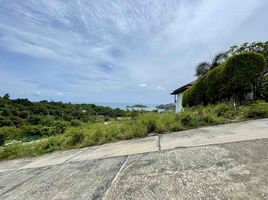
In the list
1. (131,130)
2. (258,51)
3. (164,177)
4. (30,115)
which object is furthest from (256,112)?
(30,115)

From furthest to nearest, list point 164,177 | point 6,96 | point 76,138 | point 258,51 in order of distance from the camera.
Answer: point 6,96 < point 258,51 < point 76,138 < point 164,177

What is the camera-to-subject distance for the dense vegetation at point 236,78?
986 cm

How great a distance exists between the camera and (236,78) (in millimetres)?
10078

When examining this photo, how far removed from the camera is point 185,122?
7570 millimetres

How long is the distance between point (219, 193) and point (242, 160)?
3.60 feet

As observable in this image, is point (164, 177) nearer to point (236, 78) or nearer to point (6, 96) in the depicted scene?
point (236, 78)

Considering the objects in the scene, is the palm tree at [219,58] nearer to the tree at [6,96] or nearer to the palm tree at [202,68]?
the palm tree at [202,68]

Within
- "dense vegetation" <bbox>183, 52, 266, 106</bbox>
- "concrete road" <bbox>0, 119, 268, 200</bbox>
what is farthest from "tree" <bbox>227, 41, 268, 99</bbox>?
"concrete road" <bbox>0, 119, 268, 200</bbox>

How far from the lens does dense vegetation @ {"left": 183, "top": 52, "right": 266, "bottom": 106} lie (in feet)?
32.3

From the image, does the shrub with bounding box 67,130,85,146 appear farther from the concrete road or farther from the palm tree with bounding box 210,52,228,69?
the palm tree with bounding box 210,52,228,69

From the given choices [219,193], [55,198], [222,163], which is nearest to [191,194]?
[219,193]

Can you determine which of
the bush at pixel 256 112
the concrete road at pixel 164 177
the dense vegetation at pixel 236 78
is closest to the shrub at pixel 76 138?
the concrete road at pixel 164 177

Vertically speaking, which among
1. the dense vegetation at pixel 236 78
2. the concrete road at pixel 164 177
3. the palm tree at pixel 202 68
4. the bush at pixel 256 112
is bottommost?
the concrete road at pixel 164 177

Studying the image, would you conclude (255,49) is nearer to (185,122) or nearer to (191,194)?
(185,122)
